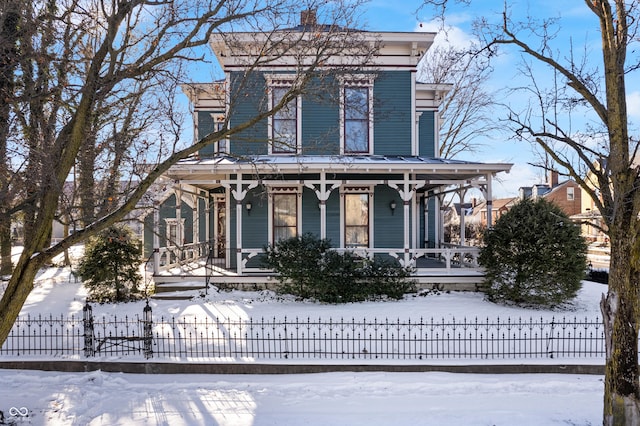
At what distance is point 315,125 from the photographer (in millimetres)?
16297

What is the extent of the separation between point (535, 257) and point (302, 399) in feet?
26.7

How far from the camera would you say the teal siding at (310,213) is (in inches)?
621

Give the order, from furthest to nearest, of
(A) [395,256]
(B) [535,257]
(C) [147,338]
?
(A) [395,256] → (B) [535,257] → (C) [147,338]

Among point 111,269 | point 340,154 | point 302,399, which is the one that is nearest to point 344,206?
point 340,154

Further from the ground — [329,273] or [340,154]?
[340,154]

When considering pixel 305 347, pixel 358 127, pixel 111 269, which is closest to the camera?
pixel 305 347

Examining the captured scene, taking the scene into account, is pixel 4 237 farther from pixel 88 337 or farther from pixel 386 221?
pixel 386 221

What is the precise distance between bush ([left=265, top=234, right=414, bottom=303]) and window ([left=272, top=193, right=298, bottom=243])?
3.09m

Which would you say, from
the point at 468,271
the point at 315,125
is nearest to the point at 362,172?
the point at 315,125

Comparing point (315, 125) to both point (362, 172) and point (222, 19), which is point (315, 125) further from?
point (222, 19)

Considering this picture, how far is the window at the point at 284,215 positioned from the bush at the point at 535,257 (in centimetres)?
728

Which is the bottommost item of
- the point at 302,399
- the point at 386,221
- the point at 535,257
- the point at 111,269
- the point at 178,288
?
the point at 302,399

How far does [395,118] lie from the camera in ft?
53.3

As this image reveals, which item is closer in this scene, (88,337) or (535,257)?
(88,337)
